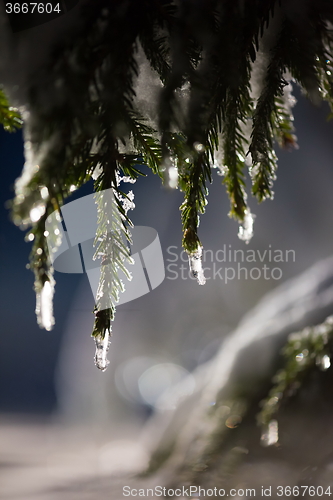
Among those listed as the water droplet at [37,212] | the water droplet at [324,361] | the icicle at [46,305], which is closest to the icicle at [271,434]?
the water droplet at [324,361]

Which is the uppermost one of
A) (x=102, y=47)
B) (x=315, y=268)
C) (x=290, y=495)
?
(x=315, y=268)

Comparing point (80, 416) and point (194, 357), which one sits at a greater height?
point (194, 357)

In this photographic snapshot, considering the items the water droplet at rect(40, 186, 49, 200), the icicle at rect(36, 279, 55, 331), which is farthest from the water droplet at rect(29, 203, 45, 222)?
the icicle at rect(36, 279, 55, 331)

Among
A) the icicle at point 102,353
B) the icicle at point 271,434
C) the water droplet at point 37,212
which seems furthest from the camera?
the icicle at point 271,434

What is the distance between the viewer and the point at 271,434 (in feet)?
5.12

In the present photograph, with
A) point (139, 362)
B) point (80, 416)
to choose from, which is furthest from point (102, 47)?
point (80, 416)

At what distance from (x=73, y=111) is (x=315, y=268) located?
295 centimetres

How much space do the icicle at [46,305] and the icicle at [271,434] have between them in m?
1.39

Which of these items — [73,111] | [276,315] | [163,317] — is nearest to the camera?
[73,111]

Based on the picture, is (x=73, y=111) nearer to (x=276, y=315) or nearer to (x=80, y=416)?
(x=276, y=315)

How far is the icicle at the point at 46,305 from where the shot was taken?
0.51 metres

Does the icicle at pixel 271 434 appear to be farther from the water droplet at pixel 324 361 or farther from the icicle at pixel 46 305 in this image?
the icicle at pixel 46 305

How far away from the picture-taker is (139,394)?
29.3ft

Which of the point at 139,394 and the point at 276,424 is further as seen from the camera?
the point at 139,394
